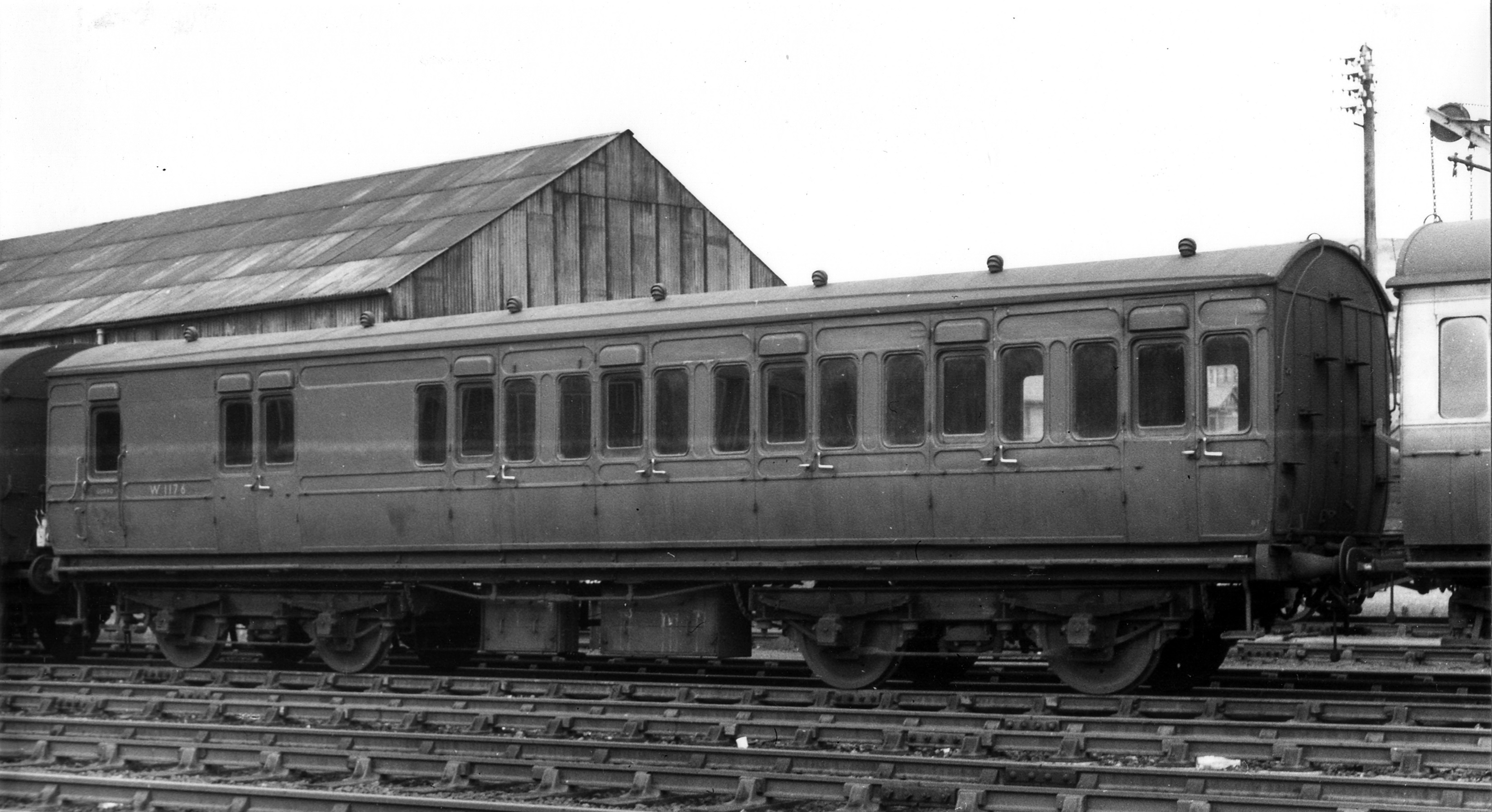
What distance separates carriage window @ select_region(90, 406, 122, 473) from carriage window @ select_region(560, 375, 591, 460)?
20.1ft

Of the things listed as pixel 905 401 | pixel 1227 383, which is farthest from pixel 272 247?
pixel 1227 383

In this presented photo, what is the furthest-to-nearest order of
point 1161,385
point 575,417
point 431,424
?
point 431,424 → point 575,417 → point 1161,385

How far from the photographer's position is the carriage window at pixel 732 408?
49.6 feet

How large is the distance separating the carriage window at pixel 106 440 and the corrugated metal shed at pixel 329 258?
10.1 m

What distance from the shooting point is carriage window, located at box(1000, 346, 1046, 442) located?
545 inches

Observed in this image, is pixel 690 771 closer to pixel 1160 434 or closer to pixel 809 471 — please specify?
pixel 809 471

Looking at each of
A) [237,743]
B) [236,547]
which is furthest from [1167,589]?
[236,547]

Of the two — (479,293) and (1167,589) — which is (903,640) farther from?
(479,293)

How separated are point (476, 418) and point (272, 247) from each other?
1989 cm

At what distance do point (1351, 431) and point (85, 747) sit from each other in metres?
10.6

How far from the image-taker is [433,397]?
55.4ft

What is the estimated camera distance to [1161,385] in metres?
13.4

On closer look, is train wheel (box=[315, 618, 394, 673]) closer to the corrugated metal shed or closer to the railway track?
the railway track

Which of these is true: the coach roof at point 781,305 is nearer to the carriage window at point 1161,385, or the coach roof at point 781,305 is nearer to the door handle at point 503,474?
the carriage window at point 1161,385
